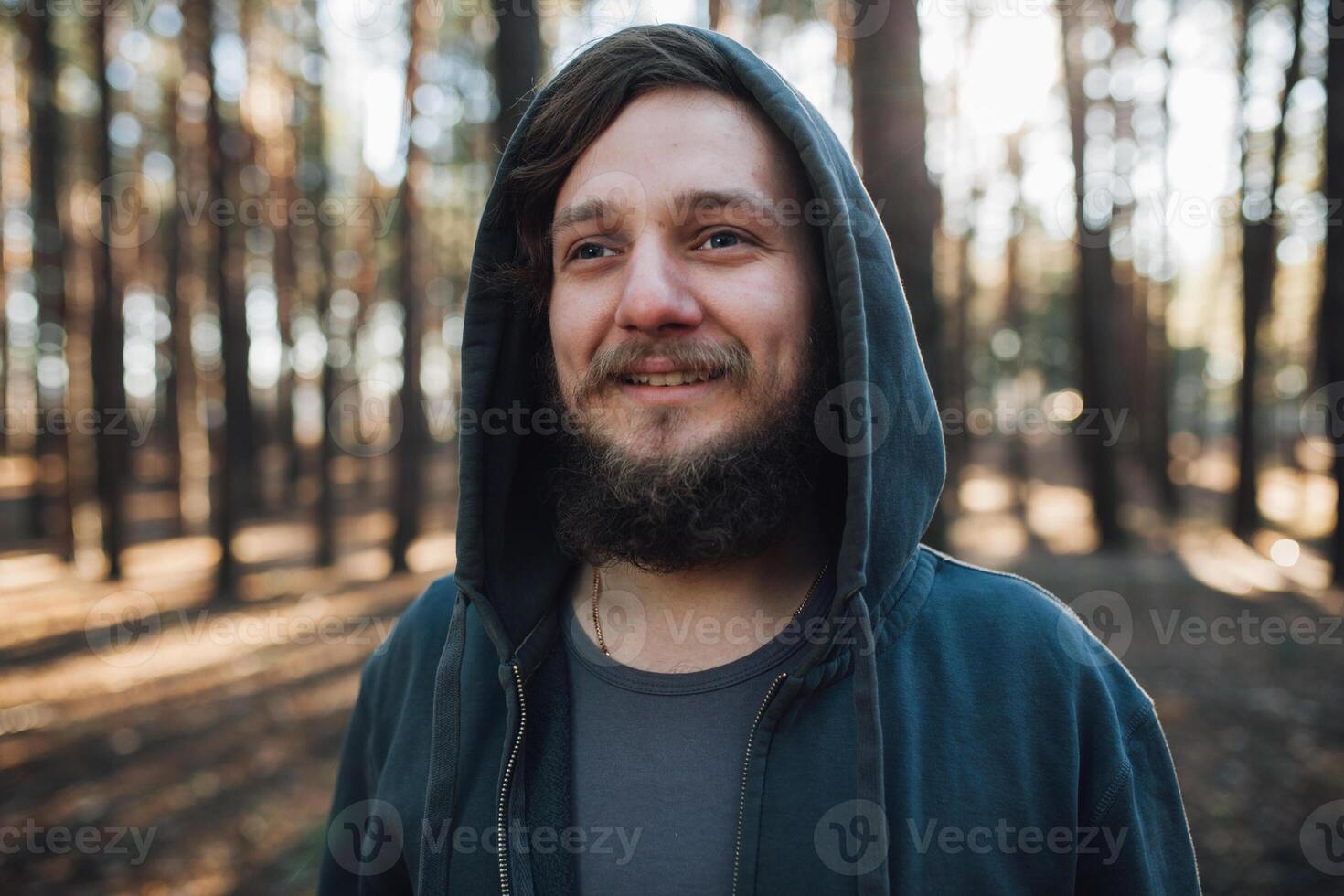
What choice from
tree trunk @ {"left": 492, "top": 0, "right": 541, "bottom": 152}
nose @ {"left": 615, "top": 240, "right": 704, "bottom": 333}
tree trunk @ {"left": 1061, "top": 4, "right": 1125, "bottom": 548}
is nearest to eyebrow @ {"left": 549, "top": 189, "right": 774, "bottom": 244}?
nose @ {"left": 615, "top": 240, "right": 704, "bottom": 333}

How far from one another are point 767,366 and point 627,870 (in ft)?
3.76

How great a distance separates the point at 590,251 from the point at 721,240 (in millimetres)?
351

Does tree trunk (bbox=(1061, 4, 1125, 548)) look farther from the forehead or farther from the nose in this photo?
the nose

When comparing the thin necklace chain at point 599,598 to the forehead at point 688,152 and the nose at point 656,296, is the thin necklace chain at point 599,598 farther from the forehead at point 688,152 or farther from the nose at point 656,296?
the forehead at point 688,152

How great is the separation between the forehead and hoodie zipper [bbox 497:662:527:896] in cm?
121

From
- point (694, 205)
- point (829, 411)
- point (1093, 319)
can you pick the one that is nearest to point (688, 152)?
point (694, 205)

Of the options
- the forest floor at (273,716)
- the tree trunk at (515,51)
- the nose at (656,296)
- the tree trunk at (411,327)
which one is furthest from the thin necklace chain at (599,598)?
the tree trunk at (411,327)

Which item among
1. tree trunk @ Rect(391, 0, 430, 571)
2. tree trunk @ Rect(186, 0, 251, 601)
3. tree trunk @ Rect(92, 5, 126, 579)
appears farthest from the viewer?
tree trunk @ Rect(391, 0, 430, 571)

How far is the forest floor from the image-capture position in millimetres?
4676

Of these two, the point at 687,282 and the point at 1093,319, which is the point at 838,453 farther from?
the point at 1093,319

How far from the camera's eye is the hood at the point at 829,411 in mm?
1773

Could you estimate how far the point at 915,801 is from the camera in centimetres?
156

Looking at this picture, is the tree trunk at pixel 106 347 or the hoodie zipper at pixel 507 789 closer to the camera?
the hoodie zipper at pixel 507 789

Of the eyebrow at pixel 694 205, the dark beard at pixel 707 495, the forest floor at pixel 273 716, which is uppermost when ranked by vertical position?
the eyebrow at pixel 694 205
